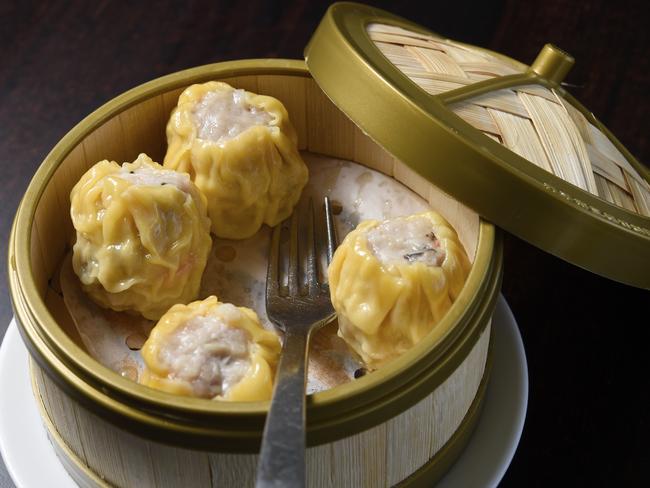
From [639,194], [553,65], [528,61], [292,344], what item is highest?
[553,65]

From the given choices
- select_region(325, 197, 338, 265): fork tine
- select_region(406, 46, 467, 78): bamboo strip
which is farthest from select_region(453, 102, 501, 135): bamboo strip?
select_region(325, 197, 338, 265): fork tine

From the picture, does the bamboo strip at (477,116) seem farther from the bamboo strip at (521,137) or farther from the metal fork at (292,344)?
the metal fork at (292,344)

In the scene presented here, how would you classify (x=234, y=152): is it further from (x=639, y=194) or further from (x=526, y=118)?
(x=639, y=194)

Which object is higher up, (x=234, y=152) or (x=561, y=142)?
(x=561, y=142)

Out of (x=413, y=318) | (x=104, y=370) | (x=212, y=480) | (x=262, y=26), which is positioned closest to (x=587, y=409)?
(x=413, y=318)

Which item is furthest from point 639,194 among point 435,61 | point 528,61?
point 528,61

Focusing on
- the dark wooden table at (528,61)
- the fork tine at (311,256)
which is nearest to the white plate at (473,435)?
the dark wooden table at (528,61)
